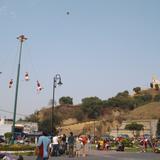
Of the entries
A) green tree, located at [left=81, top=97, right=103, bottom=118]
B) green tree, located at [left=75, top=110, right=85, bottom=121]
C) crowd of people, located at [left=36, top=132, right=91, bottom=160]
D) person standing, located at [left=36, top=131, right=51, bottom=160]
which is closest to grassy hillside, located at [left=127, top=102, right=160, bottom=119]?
green tree, located at [left=81, top=97, right=103, bottom=118]

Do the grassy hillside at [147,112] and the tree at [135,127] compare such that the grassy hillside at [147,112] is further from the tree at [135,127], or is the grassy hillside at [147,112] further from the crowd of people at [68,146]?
the crowd of people at [68,146]

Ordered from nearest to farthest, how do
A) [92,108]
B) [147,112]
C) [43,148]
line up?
[43,148], [147,112], [92,108]

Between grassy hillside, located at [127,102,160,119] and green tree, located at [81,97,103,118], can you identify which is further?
green tree, located at [81,97,103,118]

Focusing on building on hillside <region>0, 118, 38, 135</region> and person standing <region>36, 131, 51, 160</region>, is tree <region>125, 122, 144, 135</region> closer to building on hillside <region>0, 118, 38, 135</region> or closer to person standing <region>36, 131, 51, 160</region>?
building on hillside <region>0, 118, 38, 135</region>

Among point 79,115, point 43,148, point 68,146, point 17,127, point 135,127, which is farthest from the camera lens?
point 79,115

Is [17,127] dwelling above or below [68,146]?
above

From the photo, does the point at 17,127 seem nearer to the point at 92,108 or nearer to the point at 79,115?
the point at 79,115

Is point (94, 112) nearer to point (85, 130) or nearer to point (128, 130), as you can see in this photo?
point (85, 130)

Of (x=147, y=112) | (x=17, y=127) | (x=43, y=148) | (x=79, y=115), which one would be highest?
(x=79, y=115)

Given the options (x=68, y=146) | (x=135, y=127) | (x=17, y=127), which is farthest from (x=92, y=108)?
(x=68, y=146)

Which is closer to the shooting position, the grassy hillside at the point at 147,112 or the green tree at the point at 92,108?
the grassy hillside at the point at 147,112

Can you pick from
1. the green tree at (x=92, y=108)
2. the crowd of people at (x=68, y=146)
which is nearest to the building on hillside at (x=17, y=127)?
the crowd of people at (x=68, y=146)

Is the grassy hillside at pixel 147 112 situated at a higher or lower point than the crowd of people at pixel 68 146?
higher

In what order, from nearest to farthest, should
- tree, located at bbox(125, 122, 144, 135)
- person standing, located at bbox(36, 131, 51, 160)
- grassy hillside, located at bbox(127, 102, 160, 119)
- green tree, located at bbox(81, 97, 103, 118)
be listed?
1. person standing, located at bbox(36, 131, 51, 160)
2. tree, located at bbox(125, 122, 144, 135)
3. grassy hillside, located at bbox(127, 102, 160, 119)
4. green tree, located at bbox(81, 97, 103, 118)
